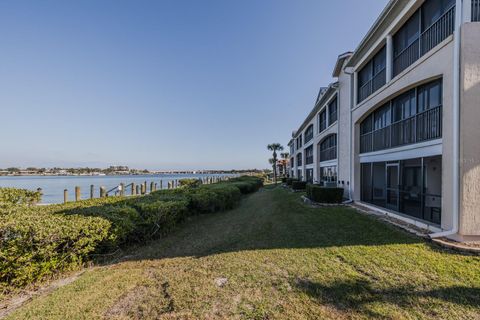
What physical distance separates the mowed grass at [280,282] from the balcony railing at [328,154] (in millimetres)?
10803

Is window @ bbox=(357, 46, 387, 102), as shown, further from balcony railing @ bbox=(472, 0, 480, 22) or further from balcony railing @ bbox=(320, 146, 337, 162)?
balcony railing @ bbox=(320, 146, 337, 162)

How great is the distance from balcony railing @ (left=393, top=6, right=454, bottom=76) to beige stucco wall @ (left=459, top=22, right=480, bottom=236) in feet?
3.24

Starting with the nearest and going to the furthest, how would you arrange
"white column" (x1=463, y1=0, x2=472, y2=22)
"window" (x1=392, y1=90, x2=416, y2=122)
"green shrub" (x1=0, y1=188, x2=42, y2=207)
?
"white column" (x1=463, y1=0, x2=472, y2=22) → "green shrub" (x1=0, y1=188, x2=42, y2=207) → "window" (x1=392, y1=90, x2=416, y2=122)

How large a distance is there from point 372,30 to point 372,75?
2.19 metres

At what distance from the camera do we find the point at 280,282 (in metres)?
4.28

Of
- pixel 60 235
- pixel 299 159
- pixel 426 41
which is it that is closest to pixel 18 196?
pixel 60 235

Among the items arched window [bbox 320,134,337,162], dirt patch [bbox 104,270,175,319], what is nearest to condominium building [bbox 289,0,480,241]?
arched window [bbox 320,134,337,162]

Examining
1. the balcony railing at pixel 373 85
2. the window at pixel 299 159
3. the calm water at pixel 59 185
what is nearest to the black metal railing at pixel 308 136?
the window at pixel 299 159

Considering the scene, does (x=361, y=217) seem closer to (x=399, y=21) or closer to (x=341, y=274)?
(x=341, y=274)

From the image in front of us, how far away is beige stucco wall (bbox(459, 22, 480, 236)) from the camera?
5.96m

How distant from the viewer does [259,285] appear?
4.20 metres

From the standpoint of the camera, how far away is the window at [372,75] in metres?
10.8

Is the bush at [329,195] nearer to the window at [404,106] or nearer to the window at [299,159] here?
the window at [404,106]

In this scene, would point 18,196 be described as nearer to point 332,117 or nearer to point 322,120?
point 332,117
